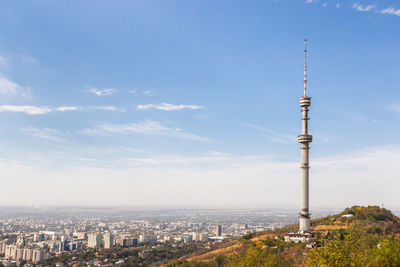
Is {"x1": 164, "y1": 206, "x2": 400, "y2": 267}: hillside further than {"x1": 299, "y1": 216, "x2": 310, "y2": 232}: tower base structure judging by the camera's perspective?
No

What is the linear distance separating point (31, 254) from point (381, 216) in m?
64.4

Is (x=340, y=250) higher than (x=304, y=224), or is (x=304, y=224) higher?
(x=340, y=250)

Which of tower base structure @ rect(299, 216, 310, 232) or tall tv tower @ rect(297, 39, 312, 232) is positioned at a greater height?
tall tv tower @ rect(297, 39, 312, 232)

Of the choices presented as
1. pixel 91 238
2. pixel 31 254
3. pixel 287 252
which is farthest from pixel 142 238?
pixel 287 252

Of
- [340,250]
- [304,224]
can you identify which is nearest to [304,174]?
[304,224]

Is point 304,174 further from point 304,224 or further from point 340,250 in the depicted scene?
point 340,250

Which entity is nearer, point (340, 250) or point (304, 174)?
point (340, 250)

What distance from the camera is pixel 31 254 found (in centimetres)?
7119

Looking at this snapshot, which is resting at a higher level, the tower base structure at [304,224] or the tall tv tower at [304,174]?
the tall tv tower at [304,174]

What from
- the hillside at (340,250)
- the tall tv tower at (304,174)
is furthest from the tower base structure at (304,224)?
the hillside at (340,250)

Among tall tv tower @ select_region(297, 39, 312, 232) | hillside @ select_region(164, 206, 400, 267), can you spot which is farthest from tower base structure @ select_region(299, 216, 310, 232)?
Result: hillside @ select_region(164, 206, 400, 267)

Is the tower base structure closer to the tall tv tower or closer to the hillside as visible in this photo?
the tall tv tower

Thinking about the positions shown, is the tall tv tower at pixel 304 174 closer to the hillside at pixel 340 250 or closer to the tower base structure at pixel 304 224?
the tower base structure at pixel 304 224

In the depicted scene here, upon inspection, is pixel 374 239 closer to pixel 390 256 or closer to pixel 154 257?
pixel 390 256
